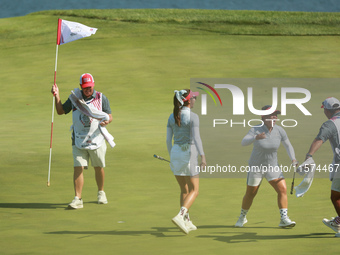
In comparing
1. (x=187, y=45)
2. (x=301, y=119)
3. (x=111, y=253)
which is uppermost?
(x=187, y=45)

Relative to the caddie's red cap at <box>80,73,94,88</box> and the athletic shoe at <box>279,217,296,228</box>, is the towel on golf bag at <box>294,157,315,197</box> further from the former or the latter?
the caddie's red cap at <box>80,73,94,88</box>

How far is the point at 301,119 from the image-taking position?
22578 mm

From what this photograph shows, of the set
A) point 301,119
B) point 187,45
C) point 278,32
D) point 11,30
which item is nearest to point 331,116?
point 301,119

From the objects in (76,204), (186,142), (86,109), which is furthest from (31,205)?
(186,142)

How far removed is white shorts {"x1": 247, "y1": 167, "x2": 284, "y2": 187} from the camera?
1052 centimetres

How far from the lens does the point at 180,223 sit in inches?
391

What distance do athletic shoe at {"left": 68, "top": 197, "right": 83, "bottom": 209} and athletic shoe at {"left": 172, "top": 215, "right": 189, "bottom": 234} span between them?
2.74 meters

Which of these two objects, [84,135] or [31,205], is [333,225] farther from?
[31,205]

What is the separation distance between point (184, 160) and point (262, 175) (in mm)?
1043

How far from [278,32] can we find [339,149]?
2468 cm

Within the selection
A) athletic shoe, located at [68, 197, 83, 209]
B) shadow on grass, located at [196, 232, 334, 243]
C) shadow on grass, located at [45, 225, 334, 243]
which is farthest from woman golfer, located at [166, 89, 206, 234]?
athletic shoe, located at [68, 197, 83, 209]

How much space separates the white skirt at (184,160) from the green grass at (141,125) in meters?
0.82

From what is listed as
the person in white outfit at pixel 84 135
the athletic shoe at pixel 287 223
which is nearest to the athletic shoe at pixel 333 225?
the athletic shoe at pixel 287 223

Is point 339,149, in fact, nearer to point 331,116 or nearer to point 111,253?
point 331,116
